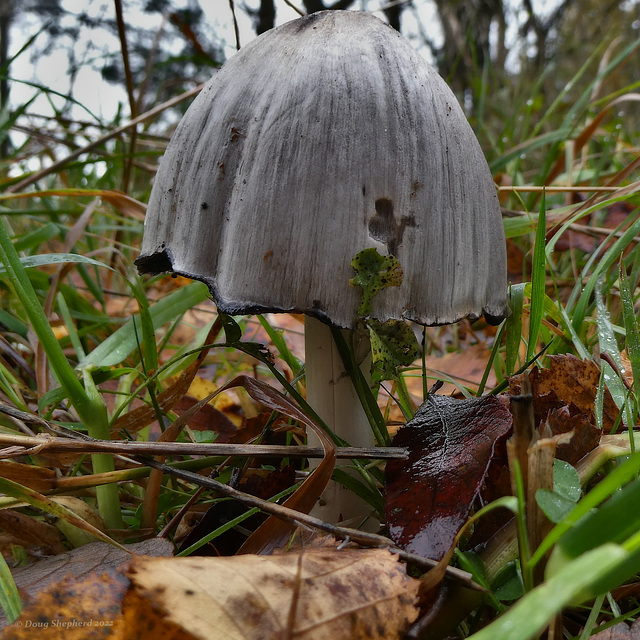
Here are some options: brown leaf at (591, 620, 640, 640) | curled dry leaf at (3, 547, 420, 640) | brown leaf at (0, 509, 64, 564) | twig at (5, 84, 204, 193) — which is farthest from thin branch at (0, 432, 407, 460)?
twig at (5, 84, 204, 193)

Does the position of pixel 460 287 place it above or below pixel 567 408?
above

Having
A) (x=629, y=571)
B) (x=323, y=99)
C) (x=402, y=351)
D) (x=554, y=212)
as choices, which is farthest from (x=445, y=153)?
(x=554, y=212)

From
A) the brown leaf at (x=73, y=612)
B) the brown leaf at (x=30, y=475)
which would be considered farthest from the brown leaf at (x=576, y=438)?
the brown leaf at (x=30, y=475)

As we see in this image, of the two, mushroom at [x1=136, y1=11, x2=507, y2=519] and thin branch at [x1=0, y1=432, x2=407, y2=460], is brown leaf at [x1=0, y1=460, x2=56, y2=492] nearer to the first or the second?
thin branch at [x1=0, y1=432, x2=407, y2=460]

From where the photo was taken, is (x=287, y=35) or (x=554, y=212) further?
(x=554, y=212)

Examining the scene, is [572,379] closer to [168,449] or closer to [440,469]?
[440,469]

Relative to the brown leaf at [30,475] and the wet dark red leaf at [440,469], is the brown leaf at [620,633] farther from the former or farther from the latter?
the brown leaf at [30,475]

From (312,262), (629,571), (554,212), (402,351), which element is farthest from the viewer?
(554,212)

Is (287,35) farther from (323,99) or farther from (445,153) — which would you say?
(445,153)
